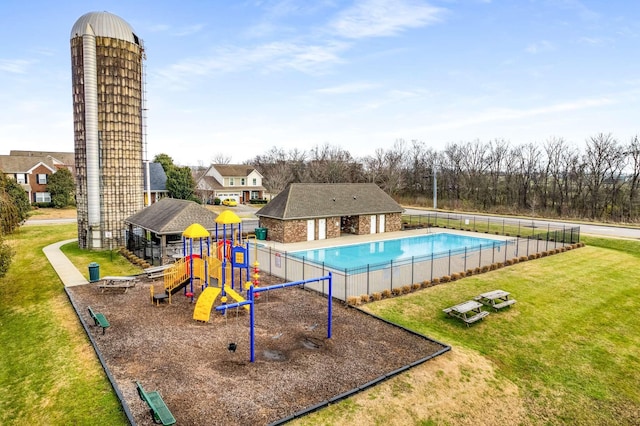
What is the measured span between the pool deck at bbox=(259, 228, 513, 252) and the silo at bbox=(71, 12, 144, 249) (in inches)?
436

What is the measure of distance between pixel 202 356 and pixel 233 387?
2.13m

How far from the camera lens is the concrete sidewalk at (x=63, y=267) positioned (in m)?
19.5

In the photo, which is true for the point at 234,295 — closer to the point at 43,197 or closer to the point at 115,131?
the point at 115,131

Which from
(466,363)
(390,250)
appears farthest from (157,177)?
(466,363)

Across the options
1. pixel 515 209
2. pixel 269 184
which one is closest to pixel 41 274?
pixel 269 184

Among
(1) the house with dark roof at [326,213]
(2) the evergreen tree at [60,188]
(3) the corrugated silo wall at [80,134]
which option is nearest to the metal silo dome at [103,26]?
(3) the corrugated silo wall at [80,134]

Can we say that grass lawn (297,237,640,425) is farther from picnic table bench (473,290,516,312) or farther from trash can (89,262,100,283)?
trash can (89,262,100,283)

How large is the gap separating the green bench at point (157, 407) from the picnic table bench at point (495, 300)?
13.1 meters

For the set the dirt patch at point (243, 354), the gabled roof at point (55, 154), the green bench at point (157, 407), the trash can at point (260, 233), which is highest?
the gabled roof at point (55, 154)

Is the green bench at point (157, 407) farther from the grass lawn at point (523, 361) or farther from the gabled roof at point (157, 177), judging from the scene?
the gabled roof at point (157, 177)

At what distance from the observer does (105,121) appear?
88.8ft

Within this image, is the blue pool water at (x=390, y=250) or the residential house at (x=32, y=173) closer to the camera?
the blue pool water at (x=390, y=250)

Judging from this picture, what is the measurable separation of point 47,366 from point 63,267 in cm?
1345

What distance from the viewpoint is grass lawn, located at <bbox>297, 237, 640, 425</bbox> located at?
943 cm
